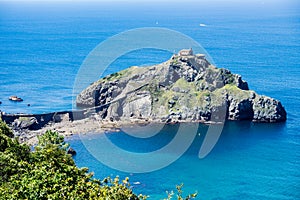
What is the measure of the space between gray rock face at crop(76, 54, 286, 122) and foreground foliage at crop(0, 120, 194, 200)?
1938 inches

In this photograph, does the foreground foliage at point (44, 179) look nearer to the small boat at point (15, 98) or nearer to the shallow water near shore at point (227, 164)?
the shallow water near shore at point (227, 164)

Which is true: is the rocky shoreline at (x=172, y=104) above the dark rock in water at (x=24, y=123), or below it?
above

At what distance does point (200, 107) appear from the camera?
82188 millimetres

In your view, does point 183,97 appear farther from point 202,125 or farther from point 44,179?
point 44,179

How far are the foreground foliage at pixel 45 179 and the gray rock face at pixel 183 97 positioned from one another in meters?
49.2

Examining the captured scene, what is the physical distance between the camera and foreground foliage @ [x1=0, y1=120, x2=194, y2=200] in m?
22.6

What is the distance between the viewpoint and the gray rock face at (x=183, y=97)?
82.2m

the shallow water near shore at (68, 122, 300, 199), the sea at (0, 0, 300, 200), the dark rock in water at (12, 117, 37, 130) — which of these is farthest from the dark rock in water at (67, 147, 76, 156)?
the dark rock in water at (12, 117, 37, 130)

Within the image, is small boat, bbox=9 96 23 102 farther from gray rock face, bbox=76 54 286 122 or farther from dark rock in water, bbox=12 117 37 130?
dark rock in water, bbox=12 117 37 130

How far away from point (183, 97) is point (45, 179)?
6086 centimetres

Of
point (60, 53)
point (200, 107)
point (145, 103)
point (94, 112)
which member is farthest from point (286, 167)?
point (60, 53)

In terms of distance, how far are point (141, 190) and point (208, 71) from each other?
3363 centimetres

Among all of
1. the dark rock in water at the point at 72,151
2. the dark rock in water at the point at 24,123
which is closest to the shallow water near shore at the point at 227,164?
the dark rock in water at the point at 72,151

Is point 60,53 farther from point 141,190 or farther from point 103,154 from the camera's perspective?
point 141,190
